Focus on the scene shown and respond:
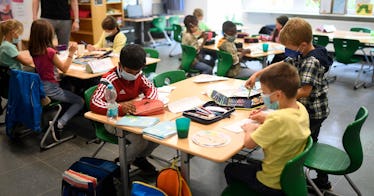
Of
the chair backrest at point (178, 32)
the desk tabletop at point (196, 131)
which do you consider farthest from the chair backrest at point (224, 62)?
the chair backrest at point (178, 32)

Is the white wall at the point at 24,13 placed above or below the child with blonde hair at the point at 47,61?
above

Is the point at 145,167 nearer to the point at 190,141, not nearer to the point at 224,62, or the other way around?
the point at 190,141

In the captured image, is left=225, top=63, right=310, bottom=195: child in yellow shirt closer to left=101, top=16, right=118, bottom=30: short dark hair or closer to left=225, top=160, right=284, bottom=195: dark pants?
left=225, top=160, right=284, bottom=195: dark pants

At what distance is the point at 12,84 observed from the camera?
10.8 ft

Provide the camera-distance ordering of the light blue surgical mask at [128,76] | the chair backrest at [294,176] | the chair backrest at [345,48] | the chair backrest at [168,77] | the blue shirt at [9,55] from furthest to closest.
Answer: the chair backrest at [345,48], the blue shirt at [9,55], the chair backrest at [168,77], the light blue surgical mask at [128,76], the chair backrest at [294,176]

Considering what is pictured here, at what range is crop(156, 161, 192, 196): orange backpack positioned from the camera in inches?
80.5

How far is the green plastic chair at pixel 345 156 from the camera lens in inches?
83.1

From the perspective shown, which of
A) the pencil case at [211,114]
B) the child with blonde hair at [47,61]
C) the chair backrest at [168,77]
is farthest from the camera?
the child with blonde hair at [47,61]

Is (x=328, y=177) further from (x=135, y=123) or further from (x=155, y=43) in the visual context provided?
(x=155, y=43)

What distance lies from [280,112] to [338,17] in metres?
6.64

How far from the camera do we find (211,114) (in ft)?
7.43

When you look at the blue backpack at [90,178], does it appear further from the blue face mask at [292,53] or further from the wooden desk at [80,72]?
the blue face mask at [292,53]

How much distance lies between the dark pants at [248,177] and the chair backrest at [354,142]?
57cm

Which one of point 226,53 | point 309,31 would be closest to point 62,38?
point 226,53
